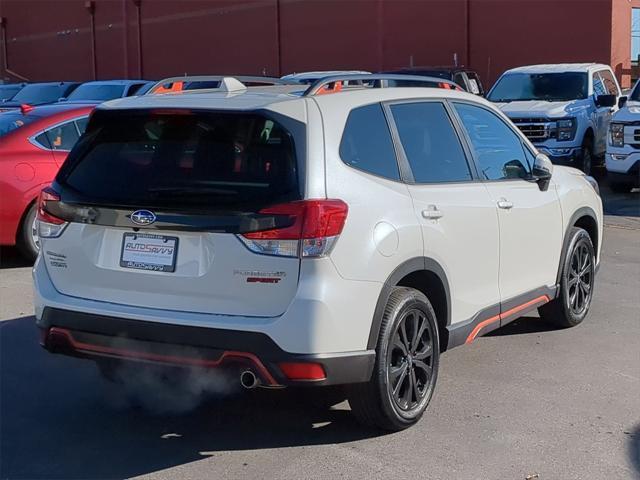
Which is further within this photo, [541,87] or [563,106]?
[541,87]

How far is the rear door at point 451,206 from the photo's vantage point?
16.7 ft

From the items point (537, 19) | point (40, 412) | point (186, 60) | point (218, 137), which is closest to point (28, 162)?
point (40, 412)

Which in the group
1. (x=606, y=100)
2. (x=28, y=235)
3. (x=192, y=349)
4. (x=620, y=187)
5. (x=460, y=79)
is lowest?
(x=620, y=187)

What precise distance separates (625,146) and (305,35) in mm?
13582

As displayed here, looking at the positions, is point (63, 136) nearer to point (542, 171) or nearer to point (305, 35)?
point (542, 171)

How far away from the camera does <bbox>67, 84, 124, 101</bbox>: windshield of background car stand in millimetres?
18938

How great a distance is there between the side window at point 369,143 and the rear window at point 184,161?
0.40 meters

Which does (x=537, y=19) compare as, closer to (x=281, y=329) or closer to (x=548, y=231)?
(x=548, y=231)

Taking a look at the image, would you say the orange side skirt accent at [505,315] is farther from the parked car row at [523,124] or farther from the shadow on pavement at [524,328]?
the parked car row at [523,124]

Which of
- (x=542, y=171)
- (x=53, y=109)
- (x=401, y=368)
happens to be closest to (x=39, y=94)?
(x=53, y=109)

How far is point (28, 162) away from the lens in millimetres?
9258

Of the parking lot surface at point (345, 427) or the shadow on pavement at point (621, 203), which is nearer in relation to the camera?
the parking lot surface at point (345, 427)

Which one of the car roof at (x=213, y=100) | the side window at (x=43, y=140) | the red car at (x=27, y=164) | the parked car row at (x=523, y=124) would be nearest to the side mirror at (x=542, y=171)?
the car roof at (x=213, y=100)

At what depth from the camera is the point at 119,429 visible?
5.05m
